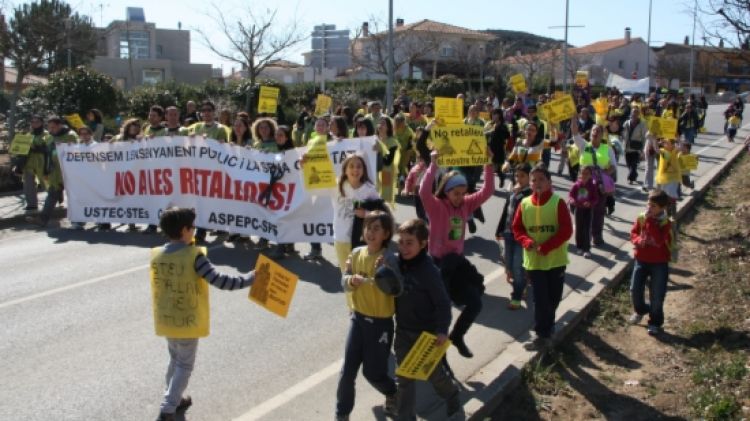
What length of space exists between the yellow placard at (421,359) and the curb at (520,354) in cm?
60

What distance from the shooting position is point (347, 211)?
6754 mm

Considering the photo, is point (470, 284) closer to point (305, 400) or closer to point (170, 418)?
point (305, 400)

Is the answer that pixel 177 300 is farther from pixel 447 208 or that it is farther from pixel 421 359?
pixel 447 208

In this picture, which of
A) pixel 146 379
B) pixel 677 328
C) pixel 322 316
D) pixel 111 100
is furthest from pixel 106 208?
pixel 111 100

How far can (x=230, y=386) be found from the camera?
553 centimetres

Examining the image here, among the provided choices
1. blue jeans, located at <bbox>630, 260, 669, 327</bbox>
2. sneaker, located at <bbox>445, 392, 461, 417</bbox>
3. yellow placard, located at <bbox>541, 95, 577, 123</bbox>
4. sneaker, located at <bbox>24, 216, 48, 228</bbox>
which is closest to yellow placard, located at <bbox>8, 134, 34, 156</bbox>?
sneaker, located at <bbox>24, 216, 48, 228</bbox>

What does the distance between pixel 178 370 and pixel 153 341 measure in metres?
1.86

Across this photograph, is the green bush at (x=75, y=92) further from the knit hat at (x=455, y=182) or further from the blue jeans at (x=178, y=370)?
the blue jeans at (x=178, y=370)

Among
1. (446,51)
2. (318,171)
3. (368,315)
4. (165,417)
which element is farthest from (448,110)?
(446,51)

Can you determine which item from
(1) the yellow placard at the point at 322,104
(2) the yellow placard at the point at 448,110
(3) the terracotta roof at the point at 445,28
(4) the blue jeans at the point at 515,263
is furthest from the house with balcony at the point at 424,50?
(4) the blue jeans at the point at 515,263

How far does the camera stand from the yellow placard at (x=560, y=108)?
11.5 meters

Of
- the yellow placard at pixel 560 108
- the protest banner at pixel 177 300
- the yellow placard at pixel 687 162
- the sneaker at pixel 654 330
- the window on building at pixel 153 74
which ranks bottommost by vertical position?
the sneaker at pixel 654 330

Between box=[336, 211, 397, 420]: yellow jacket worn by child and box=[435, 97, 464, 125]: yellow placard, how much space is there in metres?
4.58

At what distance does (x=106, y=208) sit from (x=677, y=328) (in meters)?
8.55
